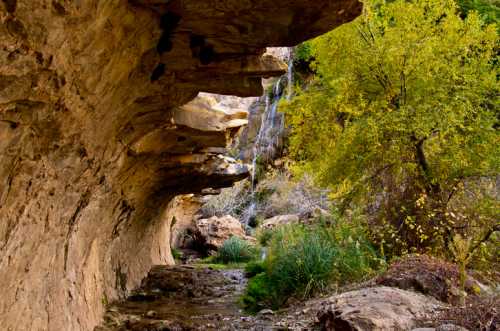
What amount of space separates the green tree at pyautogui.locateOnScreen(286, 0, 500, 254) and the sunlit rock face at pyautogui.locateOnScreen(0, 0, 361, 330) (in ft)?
10.6

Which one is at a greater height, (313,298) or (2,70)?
(2,70)

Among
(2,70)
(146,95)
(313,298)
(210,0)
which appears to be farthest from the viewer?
(313,298)

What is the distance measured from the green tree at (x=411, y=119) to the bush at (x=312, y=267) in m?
0.62

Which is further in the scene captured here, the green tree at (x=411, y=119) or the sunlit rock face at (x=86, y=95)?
the green tree at (x=411, y=119)

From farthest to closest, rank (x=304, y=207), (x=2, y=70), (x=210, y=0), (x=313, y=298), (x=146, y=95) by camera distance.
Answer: (x=304, y=207), (x=313, y=298), (x=146, y=95), (x=210, y=0), (x=2, y=70)

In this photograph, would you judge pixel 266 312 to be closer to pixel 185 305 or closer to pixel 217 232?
pixel 185 305

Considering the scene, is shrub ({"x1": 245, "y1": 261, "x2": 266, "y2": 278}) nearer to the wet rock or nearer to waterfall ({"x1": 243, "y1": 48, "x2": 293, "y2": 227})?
the wet rock

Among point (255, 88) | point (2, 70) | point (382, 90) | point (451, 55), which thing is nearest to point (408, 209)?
point (382, 90)

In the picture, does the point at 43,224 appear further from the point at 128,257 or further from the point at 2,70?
the point at 128,257

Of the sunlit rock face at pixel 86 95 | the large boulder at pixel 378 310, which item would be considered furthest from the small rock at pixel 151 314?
the large boulder at pixel 378 310

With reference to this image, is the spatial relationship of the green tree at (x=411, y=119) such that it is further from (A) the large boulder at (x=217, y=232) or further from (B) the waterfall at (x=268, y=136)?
(B) the waterfall at (x=268, y=136)

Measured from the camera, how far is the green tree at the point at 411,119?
8406 mm

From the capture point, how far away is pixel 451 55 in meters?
8.79

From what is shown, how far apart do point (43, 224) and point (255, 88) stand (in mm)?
2868
